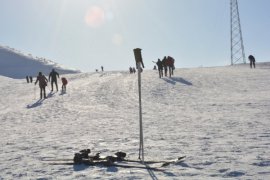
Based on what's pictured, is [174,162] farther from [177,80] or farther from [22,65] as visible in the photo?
[22,65]

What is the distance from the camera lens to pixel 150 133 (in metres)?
13.5

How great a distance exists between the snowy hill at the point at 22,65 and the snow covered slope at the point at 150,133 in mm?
88907

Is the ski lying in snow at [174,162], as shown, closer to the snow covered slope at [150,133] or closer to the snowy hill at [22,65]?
the snow covered slope at [150,133]

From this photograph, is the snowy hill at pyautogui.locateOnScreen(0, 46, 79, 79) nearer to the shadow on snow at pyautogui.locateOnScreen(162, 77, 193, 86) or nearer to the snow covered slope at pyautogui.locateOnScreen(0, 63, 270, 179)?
the shadow on snow at pyautogui.locateOnScreen(162, 77, 193, 86)

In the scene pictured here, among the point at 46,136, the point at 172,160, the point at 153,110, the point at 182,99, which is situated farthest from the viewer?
the point at 182,99

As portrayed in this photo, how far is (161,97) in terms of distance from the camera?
26.2 metres

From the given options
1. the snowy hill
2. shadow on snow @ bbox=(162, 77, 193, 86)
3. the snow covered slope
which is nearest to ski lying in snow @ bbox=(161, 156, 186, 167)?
the snow covered slope

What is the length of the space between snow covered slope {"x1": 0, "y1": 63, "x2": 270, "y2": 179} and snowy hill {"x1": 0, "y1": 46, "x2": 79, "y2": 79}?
292 feet

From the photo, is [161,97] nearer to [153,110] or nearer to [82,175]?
[153,110]

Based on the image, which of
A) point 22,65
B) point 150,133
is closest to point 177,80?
point 150,133

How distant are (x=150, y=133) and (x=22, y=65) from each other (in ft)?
377

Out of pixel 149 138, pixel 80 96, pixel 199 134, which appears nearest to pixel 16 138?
pixel 149 138

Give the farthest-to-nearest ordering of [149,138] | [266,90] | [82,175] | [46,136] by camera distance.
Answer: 1. [266,90]
2. [46,136]
3. [149,138]
4. [82,175]

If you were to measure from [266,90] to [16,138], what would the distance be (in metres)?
18.4
